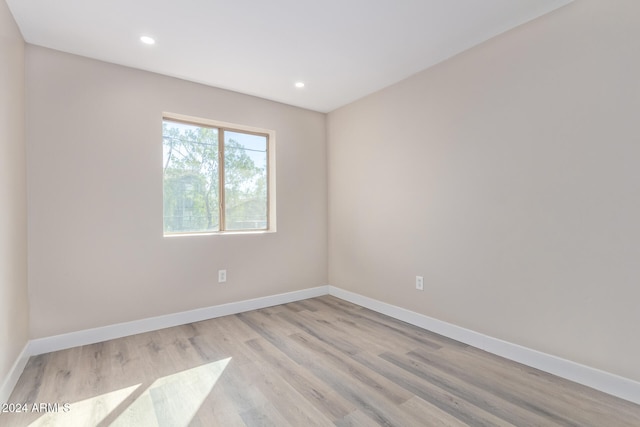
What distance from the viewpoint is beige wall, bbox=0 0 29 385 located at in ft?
5.98

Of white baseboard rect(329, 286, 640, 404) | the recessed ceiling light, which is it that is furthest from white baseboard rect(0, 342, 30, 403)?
white baseboard rect(329, 286, 640, 404)

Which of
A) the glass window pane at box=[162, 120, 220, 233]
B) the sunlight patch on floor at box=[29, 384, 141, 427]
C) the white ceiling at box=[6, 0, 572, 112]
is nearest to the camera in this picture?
the sunlight patch on floor at box=[29, 384, 141, 427]

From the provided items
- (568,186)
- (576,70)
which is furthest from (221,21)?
(568,186)

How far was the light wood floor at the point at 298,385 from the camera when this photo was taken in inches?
64.2

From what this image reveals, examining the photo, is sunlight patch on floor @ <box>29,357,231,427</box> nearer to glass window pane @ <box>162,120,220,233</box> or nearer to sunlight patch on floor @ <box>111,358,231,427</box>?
sunlight patch on floor @ <box>111,358,231,427</box>

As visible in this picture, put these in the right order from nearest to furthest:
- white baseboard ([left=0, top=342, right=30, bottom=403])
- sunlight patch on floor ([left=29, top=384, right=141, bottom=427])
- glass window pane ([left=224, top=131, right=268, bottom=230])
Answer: sunlight patch on floor ([left=29, top=384, right=141, bottom=427])
white baseboard ([left=0, top=342, right=30, bottom=403])
glass window pane ([left=224, top=131, right=268, bottom=230])

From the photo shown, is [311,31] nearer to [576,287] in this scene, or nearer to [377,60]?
[377,60]

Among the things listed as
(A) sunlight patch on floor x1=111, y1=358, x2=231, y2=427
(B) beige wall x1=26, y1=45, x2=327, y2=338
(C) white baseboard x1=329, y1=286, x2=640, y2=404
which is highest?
(B) beige wall x1=26, y1=45, x2=327, y2=338

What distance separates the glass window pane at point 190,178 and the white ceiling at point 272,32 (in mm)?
579

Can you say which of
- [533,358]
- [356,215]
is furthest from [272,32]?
[533,358]

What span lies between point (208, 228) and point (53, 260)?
1.28 metres

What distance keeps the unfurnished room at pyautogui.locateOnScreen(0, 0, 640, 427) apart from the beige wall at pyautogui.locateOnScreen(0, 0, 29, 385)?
3 cm

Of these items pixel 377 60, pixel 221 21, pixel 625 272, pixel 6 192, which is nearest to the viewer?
pixel 625 272

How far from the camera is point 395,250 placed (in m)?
3.16
